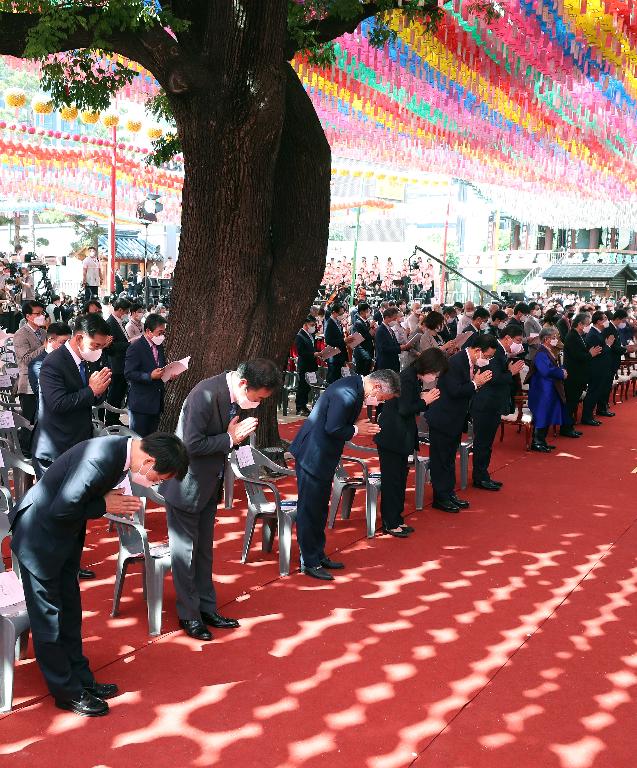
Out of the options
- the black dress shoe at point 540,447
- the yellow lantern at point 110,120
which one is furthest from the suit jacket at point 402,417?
→ the yellow lantern at point 110,120

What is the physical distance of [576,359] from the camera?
38.2ft

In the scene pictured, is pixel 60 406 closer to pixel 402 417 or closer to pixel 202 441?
pixel 202 441

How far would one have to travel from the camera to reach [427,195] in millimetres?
43531

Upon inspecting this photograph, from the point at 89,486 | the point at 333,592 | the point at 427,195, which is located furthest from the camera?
the point at 427,195

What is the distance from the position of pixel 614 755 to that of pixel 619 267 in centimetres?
2805

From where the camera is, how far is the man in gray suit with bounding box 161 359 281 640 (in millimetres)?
4422

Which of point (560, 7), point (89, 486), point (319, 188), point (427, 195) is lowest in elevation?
point (89, 486)

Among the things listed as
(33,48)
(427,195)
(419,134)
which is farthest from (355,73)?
(427,195)

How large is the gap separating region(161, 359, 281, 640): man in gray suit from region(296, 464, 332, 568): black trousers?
1.03 m

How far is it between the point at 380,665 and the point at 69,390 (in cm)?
258

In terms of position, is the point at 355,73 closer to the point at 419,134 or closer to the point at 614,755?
the point at 419,134

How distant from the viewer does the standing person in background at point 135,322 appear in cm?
1028

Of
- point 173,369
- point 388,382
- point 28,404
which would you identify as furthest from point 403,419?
point 28,404

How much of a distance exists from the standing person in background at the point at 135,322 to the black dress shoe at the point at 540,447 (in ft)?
16.5
